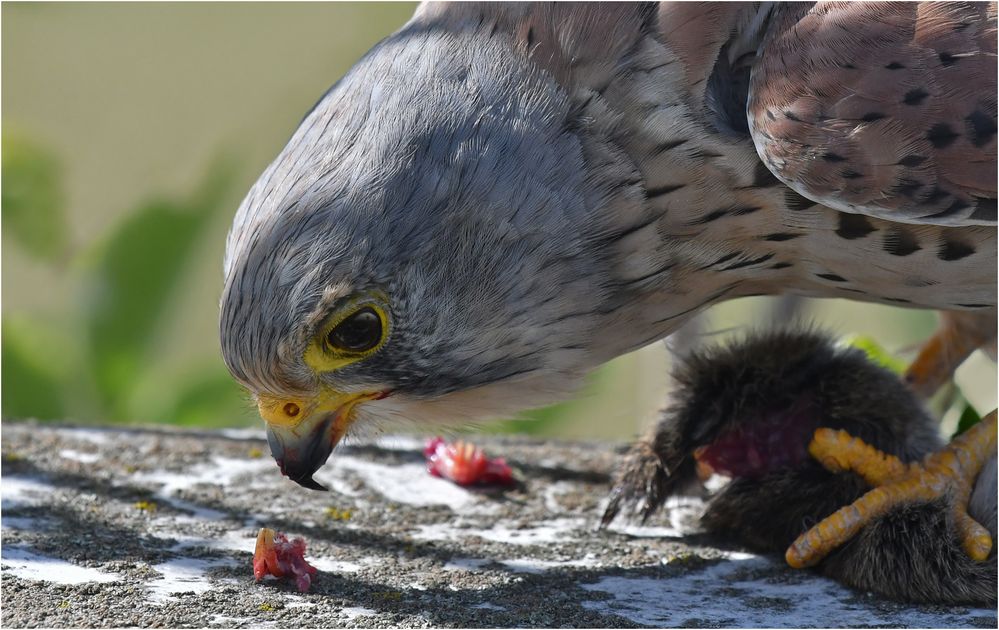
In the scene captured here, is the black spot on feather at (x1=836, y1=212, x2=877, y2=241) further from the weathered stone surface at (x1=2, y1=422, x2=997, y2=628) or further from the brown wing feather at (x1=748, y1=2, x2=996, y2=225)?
the weathered stone surface at (x1=2, y1=422, x2=997, y2=628)

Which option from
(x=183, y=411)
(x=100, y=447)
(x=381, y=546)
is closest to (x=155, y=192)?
(x=183, y=411)

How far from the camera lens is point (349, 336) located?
2691 millimetres

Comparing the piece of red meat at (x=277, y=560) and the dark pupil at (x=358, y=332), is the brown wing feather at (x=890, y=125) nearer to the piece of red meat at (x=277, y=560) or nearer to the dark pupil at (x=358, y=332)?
the dark pupil at (x=358, y=332)

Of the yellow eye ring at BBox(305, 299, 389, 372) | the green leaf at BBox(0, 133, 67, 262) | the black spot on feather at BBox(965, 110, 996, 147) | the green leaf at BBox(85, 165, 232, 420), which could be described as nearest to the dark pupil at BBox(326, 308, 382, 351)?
the yellow eye ring at BBox(305, 299, 389, 372)

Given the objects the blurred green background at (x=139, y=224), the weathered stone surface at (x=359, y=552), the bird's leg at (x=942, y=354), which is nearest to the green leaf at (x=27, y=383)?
the blurred green background at (x=139, y=224)

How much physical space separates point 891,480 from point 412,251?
1576mm

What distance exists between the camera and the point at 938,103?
2846 mm

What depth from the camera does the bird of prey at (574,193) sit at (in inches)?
106

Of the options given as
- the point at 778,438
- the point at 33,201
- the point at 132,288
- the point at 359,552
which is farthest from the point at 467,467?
the point at 33,201

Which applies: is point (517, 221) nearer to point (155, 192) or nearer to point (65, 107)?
point (155, 192)

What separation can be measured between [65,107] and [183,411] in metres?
3.78

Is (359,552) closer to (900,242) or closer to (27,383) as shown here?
(900,242)

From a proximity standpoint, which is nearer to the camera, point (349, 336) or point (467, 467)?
point (349, 336)

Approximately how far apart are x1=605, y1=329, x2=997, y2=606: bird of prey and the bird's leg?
1.86 ft
